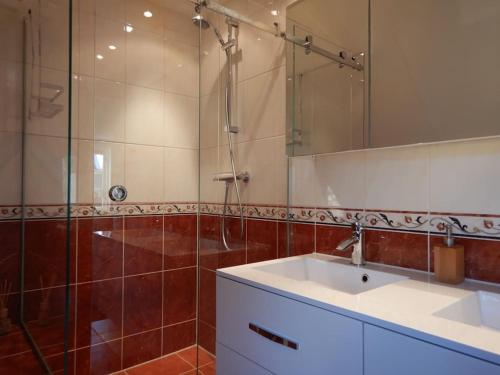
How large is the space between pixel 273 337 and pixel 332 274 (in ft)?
1.55

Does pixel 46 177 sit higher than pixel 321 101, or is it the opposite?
pixel 321 101

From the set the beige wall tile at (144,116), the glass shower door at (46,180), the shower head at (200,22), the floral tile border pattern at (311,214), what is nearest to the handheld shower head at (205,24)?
the shower head at (200,22)

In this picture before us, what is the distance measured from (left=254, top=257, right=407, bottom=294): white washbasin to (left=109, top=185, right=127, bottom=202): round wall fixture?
1068 mm

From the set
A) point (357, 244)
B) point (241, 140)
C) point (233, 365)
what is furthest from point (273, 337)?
point (241, 140)

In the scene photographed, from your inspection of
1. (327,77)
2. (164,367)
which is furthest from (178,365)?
(327,77)

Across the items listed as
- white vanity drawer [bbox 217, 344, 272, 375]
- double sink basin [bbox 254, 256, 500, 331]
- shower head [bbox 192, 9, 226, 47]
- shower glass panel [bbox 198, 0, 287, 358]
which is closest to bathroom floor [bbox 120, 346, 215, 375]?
shower glass panel [bbox 198, 0, 287, 358]

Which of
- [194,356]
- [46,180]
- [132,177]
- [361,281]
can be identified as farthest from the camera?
[194,356]

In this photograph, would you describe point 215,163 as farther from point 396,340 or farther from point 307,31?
point 396,340

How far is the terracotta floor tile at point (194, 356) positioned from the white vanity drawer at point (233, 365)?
96cm

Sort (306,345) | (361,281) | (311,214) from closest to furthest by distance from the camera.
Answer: (306,345), (361,281), (311,214)

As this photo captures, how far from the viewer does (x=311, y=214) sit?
1.61 meters

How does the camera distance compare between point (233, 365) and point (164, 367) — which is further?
point (164, 367)

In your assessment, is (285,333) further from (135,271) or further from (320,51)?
(135,271)

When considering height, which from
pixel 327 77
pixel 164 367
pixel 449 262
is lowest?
pixel 164 367
